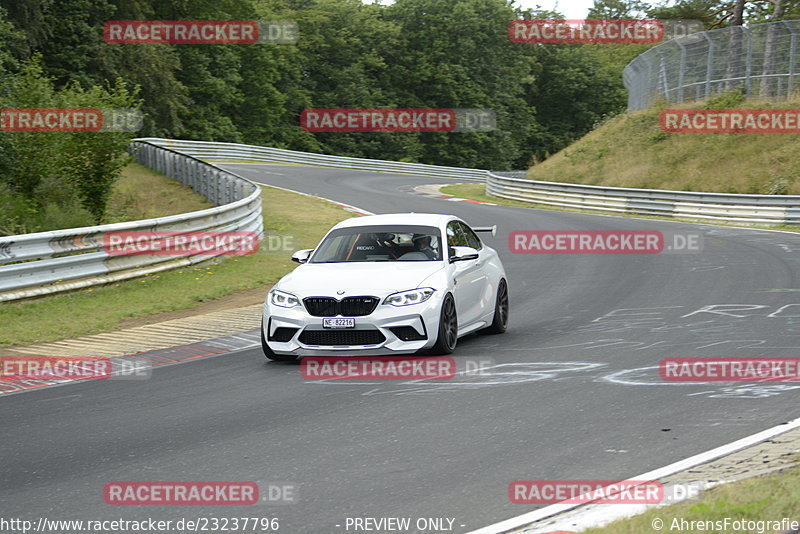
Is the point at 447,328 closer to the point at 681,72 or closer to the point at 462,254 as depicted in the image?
the point at 462,254

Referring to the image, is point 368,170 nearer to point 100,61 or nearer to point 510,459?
point 100,61

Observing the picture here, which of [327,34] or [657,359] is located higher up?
[327,34]

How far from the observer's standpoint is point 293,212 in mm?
30703

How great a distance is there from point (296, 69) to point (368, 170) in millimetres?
22635

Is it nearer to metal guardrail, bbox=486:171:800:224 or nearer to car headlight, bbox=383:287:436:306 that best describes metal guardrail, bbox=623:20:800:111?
metal guardrail, bbox=486:171:800:224

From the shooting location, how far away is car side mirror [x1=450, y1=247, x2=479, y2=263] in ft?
36.1

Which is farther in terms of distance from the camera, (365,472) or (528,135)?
(528,135)

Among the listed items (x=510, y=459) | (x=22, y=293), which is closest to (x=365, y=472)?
(x=510, y=459)

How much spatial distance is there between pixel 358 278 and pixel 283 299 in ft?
2.61

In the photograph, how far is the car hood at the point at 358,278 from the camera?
32.7ft

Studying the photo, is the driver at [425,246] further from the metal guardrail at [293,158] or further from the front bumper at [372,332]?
the metal guardrail at [293,158]

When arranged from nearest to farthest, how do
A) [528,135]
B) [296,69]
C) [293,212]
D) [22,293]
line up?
1. [22,293]
2. [293,212]
3. [296,69]
4. [528,135]

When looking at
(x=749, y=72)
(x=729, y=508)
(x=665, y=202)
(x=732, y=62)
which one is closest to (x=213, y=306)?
(x=729, y=508)

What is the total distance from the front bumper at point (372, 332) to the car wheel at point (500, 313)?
2121 mm
